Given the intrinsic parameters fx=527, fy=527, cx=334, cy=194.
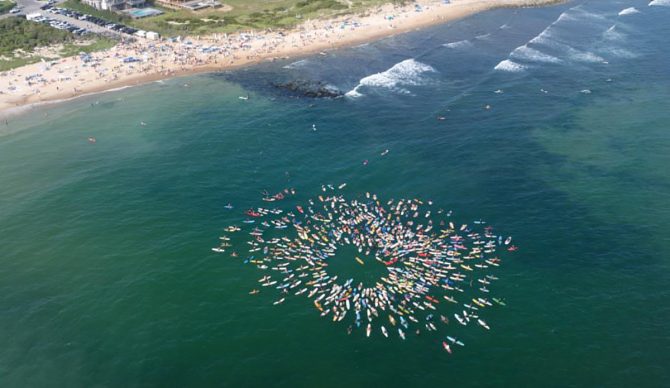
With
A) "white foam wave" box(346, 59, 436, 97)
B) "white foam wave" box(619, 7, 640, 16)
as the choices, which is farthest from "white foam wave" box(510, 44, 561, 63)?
"white foam wave" box(619, 7, 640, 16)

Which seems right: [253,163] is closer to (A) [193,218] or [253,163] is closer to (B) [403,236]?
(A) [193,218]

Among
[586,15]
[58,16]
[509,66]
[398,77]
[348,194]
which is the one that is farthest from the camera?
[586,15]

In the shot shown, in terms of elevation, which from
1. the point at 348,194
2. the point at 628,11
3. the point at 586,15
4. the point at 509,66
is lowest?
the point at 348,194

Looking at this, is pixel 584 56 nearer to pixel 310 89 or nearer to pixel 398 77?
pixel 398 77

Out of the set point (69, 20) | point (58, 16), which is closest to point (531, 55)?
point (69, 20)

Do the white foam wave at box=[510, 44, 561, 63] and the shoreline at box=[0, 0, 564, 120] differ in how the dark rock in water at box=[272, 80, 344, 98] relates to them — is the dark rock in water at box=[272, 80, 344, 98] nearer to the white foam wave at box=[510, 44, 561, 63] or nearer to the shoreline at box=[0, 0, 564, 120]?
the shoreline at box=[0, 0, 564, 120]

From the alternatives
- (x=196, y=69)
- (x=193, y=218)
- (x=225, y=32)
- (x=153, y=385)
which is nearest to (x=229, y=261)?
(x=193, y=218)
